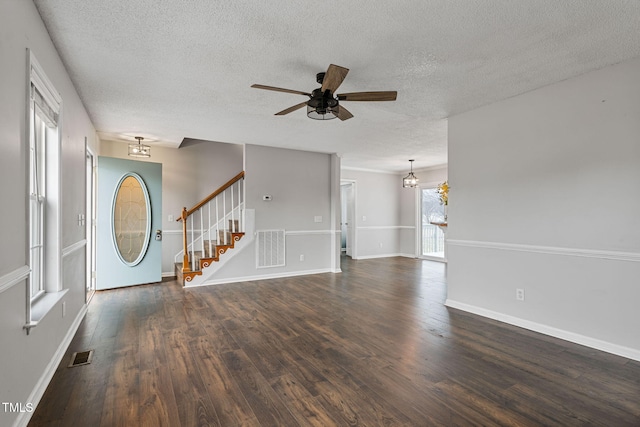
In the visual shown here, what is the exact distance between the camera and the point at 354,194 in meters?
8.55

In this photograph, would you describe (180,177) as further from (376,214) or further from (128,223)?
(376,214)

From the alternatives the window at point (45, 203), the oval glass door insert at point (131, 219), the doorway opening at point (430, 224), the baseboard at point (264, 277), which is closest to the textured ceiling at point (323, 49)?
the window at point (45, 203)

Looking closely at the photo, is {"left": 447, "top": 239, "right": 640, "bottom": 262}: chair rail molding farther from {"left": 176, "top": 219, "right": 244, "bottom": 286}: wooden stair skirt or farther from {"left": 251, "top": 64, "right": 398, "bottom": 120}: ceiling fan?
{"left": 176, "top": 219, "right": 244, "bottom": 286}: wooden stair skirt

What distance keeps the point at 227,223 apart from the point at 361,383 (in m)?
4.47

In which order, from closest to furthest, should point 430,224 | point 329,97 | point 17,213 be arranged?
point 17,213 → point 329,97 → point 430,224

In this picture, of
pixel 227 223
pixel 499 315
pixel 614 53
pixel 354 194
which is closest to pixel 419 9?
pixel 614 53

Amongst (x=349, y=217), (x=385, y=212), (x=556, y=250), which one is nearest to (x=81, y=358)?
(x=556, y=250)

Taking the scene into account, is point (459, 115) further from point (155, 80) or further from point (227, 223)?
point (227, 223)

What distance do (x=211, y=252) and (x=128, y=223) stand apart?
1.39 metres

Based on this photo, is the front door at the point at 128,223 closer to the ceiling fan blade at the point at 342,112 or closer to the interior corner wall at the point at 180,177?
the interior corner wall at the point at 180,177

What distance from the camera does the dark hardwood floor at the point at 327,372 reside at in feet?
6.17

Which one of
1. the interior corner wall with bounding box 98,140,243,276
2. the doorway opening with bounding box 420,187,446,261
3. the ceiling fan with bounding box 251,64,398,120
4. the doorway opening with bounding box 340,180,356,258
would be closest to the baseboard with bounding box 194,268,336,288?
the interior corner wall with bounding box 98,140,243,276

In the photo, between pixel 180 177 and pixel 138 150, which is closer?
pixel 138 150

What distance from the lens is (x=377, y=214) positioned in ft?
29.3
